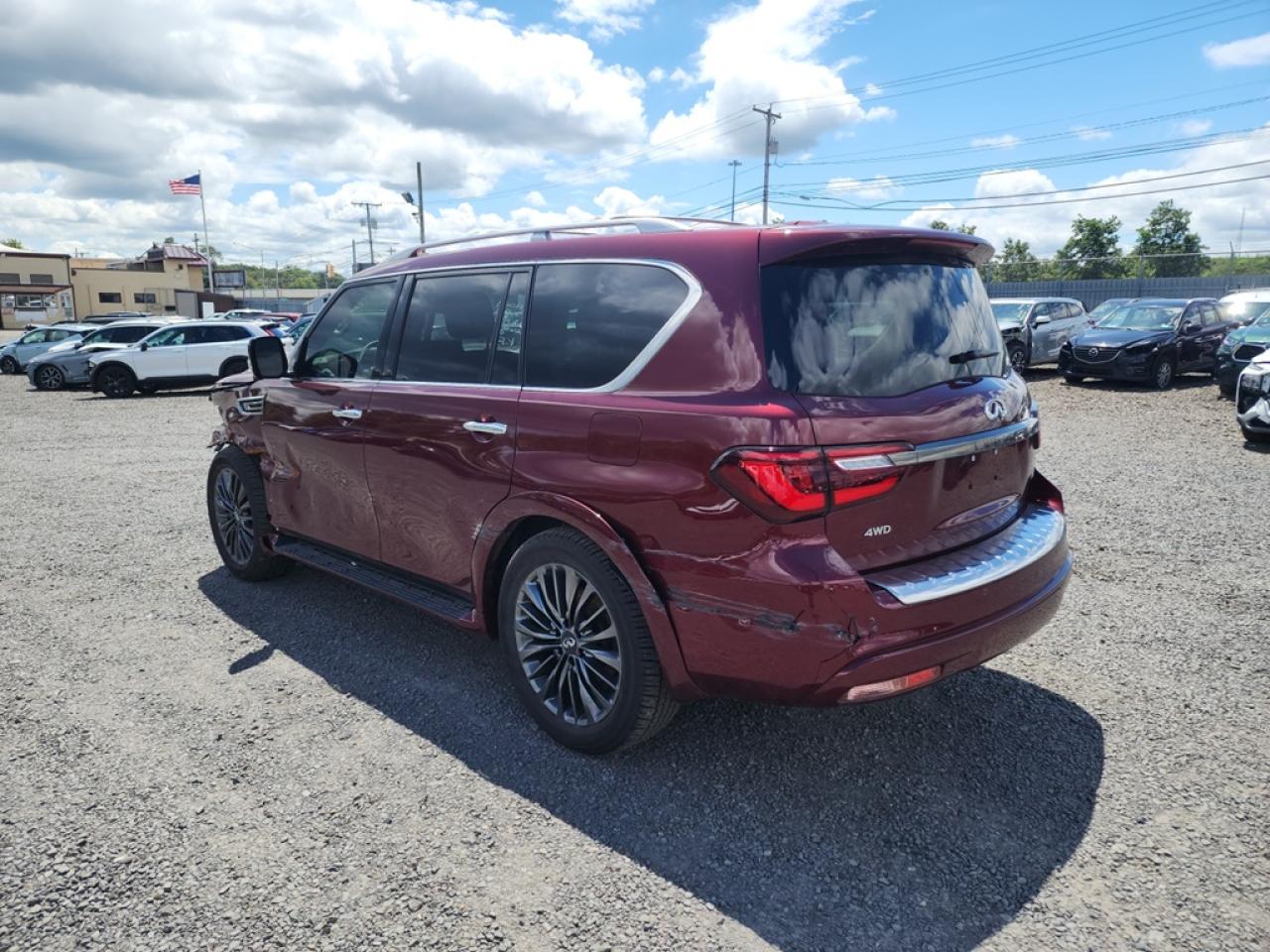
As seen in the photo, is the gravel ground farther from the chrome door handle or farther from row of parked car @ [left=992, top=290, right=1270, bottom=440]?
row of parked car @ [left=992, top=290, right=1270, bottom=440]

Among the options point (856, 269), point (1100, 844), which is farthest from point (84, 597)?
point (1100, 844)

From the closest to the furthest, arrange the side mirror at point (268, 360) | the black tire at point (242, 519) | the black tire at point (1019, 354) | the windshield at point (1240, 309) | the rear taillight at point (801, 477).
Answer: the rear taillight at point (801, 477) < the side mirror at point (268, 360) < the black tire at point (242, 519) < the windshield at point (1240, 309) < the black tire at point (1019, 354)

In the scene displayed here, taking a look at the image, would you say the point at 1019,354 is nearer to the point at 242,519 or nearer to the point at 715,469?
the point at 242,519

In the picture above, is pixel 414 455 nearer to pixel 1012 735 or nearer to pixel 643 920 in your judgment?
pixel 643 920

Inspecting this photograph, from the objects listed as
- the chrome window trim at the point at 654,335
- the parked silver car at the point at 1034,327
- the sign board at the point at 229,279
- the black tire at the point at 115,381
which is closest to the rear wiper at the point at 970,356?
the chrome window trim at the point at 654,335

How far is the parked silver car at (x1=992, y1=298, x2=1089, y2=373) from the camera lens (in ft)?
59.7

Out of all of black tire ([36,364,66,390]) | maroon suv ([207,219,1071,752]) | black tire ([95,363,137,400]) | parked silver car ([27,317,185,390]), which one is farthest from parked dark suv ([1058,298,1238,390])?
black tire ([36,364,66,390])

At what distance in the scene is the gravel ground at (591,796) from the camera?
233cm

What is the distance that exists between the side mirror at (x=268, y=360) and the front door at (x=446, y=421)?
3.89 ft

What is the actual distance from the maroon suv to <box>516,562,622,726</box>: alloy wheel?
0.01 metres

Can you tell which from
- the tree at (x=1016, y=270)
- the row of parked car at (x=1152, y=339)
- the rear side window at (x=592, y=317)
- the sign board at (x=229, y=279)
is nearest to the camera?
the rear side window at (x=592, y=317)

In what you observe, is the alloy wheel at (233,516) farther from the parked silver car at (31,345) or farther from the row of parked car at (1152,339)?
the parked silver car at (31,345)

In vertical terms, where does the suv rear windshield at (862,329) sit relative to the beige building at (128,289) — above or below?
below

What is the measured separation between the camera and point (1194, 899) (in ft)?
7.77
